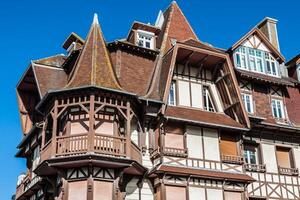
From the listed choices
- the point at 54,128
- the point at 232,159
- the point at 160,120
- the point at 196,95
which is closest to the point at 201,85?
the point at 196,95

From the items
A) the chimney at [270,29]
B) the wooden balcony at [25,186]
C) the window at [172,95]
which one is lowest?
the wooden balcony at [25,186]

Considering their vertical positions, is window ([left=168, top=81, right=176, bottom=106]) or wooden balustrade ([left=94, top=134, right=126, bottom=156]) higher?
window ([left=168, top=81, right=176, bottom=106])

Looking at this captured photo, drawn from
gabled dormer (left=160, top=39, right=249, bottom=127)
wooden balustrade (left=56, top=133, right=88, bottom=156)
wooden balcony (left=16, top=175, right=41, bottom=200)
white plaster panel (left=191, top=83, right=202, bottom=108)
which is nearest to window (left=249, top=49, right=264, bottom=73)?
gabled dormer (left=160, top=39, right=249, bottom=127)

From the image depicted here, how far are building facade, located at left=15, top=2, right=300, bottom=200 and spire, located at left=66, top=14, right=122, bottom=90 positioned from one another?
0.07 meters

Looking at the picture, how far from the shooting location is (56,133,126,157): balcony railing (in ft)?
65.9

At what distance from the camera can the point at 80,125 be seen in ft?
71.2

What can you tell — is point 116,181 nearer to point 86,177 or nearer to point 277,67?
point 86,177

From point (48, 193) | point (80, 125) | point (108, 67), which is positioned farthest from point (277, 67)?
point (48, 193)

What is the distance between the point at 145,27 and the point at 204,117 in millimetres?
6709

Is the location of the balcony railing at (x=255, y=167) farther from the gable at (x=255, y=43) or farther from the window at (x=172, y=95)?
the gable at (x=255, y=43)

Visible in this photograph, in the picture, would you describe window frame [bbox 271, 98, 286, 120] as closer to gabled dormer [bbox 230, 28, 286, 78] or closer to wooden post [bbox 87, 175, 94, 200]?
gabled dormer [bbox 230, 28, 286, 78]

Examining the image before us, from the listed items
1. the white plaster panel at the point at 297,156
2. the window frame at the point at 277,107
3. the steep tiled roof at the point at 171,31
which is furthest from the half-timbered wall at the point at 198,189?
the window frame at the point at 277,107

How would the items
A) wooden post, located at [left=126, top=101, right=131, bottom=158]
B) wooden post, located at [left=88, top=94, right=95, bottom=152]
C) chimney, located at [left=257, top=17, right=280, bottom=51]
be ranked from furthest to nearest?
chimney, located at [left=257, top=17, right=280, bottom=51]
wooden post, located at [left=126, top=101, right=131, bottom=158]
wooden post, located at [left=88, top=94, right=95, bottom=152]

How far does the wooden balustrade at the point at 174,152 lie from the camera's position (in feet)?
73.2
